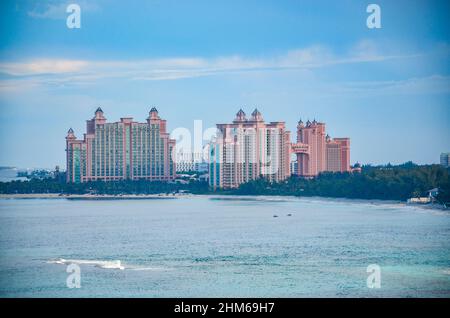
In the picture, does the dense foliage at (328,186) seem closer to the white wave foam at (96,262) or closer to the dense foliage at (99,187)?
the dense foliage at (99,187)

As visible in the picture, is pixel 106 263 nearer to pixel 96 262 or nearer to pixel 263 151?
pixel 96 262

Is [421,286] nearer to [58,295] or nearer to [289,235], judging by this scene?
[58,295]

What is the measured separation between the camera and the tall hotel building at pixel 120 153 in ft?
66.6

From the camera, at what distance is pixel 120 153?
2042 centimetres

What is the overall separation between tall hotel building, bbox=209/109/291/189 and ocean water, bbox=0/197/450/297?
27.0 ft

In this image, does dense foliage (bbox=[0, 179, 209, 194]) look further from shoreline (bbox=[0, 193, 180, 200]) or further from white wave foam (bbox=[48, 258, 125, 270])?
white wave foam (bbox=[48, 258, 125, 270])

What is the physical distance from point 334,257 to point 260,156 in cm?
1354

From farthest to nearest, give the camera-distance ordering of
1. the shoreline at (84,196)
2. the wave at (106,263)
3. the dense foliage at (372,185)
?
the shoreline at (84,196) → the dense foliage at (372,185) → the wave at (106,263)

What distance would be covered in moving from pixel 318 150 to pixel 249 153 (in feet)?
5.74

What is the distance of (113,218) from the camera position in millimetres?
11078

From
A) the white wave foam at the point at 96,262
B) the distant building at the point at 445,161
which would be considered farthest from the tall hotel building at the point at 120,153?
the white wave foam at the point at 96,262

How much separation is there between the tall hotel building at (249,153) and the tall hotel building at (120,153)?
1485 millimetres

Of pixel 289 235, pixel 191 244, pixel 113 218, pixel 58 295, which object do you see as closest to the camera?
pixel 58 295
